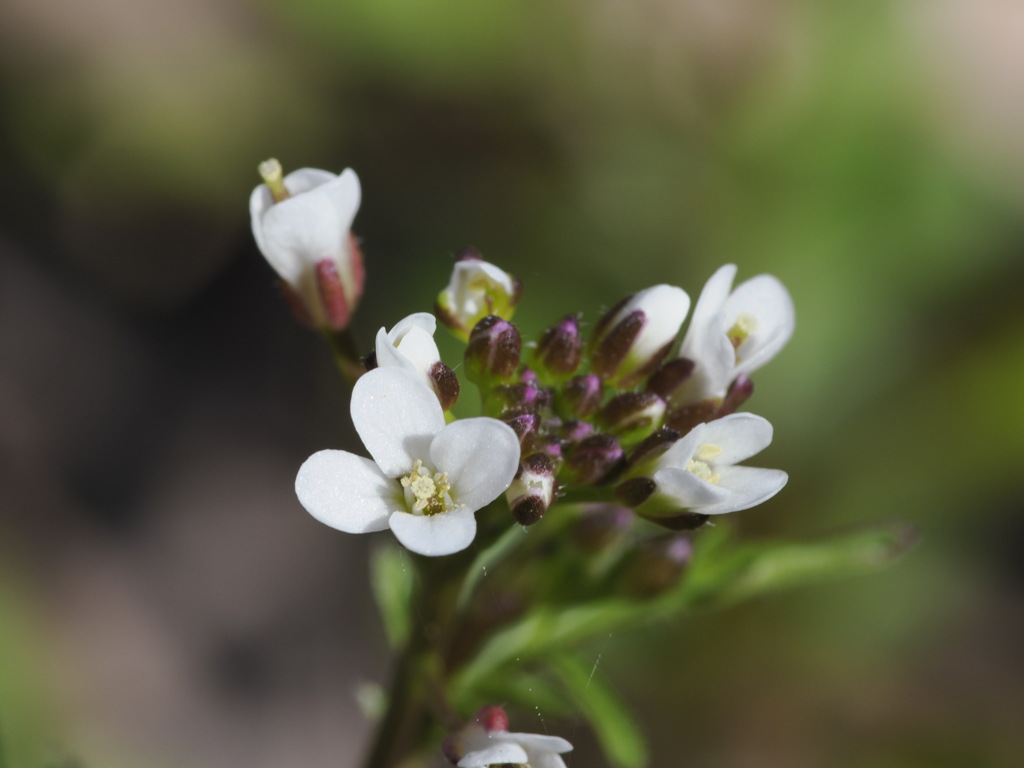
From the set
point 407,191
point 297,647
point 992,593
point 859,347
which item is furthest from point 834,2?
point 297,647

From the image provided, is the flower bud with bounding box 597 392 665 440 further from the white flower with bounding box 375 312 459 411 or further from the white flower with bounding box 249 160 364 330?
the white flower with bounding box 249 160 364 330

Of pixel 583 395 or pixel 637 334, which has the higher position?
pixel 637 334

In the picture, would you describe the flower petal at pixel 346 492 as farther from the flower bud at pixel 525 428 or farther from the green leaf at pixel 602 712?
the green leaf at pixel 602 712

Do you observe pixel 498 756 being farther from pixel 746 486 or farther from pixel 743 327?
pixel 743 327

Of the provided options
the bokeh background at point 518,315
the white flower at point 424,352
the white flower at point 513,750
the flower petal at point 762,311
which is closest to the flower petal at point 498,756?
the white flower at point 513,750

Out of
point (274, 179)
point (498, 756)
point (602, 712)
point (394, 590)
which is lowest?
point (498, 756)

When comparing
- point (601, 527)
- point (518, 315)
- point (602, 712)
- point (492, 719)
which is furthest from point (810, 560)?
point (518, 315)

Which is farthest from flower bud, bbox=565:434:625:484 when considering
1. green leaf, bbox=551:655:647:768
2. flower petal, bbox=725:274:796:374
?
green leaf, bbox=551:655:647:768
